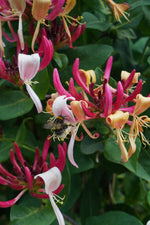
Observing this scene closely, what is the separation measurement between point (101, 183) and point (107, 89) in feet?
2.97

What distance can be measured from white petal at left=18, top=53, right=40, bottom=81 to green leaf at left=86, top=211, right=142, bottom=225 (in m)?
0.54

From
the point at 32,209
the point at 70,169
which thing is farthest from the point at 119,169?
the point at 32,209

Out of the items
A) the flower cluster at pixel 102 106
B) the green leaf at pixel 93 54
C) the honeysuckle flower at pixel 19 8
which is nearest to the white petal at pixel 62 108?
the flower cluster at pixel 102 106

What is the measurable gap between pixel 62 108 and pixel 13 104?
1.32 ft

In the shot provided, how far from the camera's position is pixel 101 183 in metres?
1.58

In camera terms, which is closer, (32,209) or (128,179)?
(32,209)

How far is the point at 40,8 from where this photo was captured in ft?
2.73


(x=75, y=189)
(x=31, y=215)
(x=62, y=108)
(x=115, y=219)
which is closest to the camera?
(x=62, y=108)

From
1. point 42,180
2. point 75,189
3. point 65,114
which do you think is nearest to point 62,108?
point 65,114

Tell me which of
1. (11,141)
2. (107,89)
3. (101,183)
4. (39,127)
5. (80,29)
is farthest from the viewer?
(101,183)

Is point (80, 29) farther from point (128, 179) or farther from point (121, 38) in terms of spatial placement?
point (128, 179)

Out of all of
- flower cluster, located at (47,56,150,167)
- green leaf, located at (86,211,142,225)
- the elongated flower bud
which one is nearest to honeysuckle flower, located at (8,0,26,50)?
the elongated flower bud

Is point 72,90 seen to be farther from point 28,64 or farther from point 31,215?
point 31,215

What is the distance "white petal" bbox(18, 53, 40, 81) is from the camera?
0.78 m
